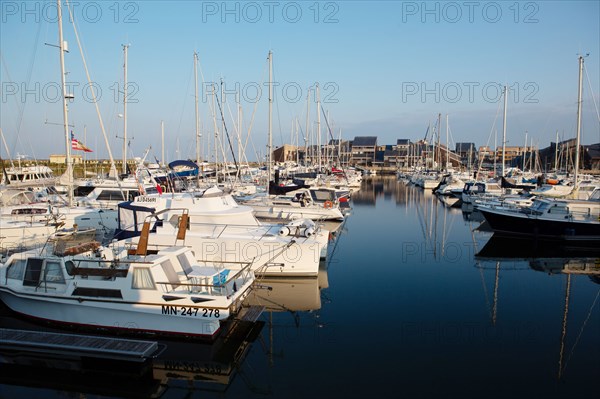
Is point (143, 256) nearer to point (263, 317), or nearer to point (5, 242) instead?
point (263, 317)

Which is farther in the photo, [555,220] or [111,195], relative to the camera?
[111,195]

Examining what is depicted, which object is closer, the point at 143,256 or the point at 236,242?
the point at 143,256

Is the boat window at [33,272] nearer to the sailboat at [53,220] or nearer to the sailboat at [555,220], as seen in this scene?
the sailboat at [53,220]

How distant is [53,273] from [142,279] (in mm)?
2575

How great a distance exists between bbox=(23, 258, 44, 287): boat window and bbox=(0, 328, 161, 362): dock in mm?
1645

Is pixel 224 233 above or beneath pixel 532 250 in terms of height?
above

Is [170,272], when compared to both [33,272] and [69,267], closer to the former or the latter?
[69,267]

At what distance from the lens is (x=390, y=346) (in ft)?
36.1

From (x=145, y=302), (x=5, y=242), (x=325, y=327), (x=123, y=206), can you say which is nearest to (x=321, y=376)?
(x=325, y=327)

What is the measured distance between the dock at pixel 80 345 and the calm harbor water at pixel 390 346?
29 centimetres

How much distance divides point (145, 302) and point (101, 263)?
1733 mm

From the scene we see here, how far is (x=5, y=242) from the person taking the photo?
17.5 metres

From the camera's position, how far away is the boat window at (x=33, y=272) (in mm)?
11664

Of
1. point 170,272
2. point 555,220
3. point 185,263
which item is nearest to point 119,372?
point 170,272
